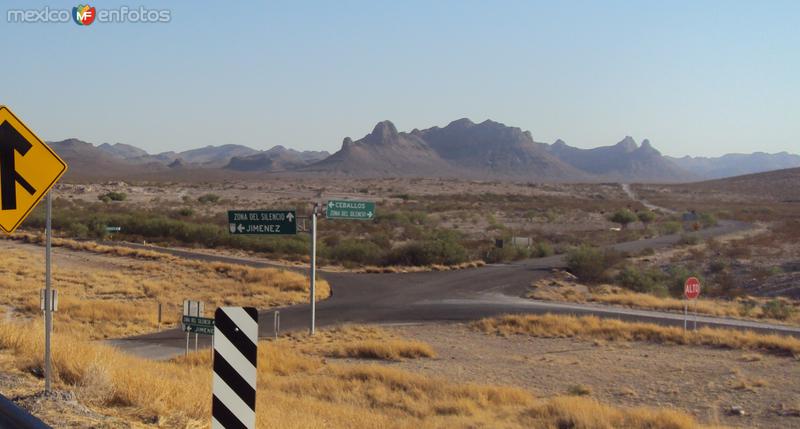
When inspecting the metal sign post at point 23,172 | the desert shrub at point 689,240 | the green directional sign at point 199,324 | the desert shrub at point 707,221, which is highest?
the metal sign post at point 23,172

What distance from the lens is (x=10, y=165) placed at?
30.6 ft

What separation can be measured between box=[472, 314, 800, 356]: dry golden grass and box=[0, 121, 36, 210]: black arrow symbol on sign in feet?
61.7

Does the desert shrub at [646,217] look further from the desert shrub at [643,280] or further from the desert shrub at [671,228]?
the desert shrub at [643,280]

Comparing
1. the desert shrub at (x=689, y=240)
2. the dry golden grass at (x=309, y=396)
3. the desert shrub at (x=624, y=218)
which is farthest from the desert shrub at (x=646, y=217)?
the dry golden grass at (x=309, y=396)

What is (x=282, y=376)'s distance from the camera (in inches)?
701

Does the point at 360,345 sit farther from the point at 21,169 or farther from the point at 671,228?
the point at 671,228

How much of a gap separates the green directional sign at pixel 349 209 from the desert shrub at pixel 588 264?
20.1 m

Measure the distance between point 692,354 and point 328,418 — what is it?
542 inches

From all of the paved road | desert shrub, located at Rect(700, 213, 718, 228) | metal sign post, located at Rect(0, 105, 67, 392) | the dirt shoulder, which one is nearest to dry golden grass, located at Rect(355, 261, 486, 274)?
the paved road

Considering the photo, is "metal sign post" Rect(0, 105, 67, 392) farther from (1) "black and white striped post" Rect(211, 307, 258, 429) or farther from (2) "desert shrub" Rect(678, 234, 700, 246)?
(2) "desert shrub" Rect(678, 234, 700, 246)

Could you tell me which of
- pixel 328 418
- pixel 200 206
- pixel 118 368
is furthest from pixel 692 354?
pixel 200 206

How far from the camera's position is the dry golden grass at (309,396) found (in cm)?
925

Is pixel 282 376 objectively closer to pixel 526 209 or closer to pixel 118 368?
pixel 118 368

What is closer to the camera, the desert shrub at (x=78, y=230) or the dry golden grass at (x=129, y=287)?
the dry golden grass at (x=129, y=287)
